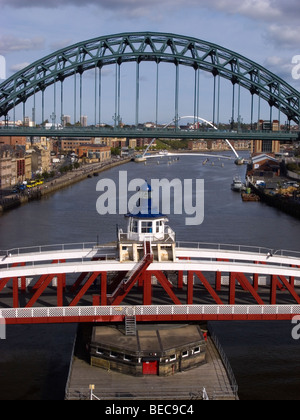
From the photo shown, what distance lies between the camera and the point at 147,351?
1101 centimetres

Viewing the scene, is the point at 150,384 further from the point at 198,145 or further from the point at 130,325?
the point at 198,145

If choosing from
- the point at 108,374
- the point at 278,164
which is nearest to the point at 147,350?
the point at 108,374

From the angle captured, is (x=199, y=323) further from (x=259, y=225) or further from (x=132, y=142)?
(x=132, y=142)

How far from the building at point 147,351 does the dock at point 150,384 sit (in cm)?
12

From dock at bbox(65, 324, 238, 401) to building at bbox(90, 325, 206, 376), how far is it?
0.12 metres

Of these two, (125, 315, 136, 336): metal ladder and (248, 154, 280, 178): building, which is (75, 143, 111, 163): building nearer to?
(248, 154, 280, 178): building

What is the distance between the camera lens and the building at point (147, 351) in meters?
11.0

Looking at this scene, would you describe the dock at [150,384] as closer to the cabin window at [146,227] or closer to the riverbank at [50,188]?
the cabin window at [146,227]

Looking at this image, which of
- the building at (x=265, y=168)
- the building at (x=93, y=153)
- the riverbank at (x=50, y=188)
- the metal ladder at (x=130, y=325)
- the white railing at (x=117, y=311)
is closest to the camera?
the metal ladder at (x=130, y=325)

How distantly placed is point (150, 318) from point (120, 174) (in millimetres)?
61559

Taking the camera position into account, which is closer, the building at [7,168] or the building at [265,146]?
the building at [7,168]

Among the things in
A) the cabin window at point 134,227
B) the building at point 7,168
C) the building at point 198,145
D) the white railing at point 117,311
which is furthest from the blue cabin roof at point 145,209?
the building at point 198,145

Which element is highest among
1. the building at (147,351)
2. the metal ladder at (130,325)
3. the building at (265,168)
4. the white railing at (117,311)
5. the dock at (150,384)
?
the building at (265,168)

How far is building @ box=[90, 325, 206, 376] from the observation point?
1102cm
